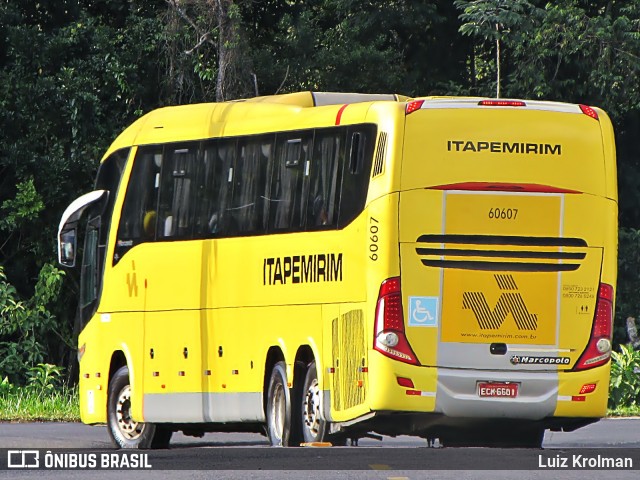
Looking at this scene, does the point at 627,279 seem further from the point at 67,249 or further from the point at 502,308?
the point at 502,308

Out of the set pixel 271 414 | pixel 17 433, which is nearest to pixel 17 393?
pixel 17 433

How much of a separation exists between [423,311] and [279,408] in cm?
282

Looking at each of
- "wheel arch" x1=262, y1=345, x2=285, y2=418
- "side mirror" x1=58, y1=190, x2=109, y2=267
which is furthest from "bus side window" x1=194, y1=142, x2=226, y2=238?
"side mirror" x1=58, y1=190, x2=109, y2=267

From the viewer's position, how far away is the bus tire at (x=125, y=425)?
2048 cm

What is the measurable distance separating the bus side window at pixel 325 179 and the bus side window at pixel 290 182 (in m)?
0.15

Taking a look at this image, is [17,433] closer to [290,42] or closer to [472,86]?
[290,42]

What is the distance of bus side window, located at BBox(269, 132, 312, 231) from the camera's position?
17984 millimetres

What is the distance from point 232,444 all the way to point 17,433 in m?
2.70

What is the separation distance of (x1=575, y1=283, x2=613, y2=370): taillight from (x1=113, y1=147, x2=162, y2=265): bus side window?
5.91 metres

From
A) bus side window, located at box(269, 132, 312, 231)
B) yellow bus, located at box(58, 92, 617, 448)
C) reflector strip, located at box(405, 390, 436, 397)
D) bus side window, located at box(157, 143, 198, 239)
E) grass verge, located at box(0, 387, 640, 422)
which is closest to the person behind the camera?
reflector strip, located at box(405, 390, 436, 397)

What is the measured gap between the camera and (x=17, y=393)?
96.8ft

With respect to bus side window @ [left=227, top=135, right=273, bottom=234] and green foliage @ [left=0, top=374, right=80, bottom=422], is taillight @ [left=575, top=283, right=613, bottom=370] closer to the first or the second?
bus side window @ [left=227, top=135, right=273, bottom=234]

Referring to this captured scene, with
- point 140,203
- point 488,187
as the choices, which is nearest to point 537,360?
point 488,187

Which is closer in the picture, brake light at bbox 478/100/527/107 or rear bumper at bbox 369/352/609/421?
rear bumper at bbox 369/352/609/421
